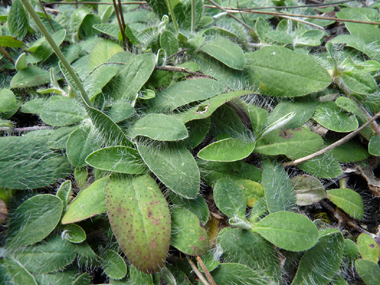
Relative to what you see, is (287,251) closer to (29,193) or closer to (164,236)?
(164,236)

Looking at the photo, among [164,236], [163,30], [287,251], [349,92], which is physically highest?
[163,30]

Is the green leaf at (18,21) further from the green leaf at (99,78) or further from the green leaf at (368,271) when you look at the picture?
the green leaf at (368,271)

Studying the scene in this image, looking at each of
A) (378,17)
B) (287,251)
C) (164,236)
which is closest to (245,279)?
(287,251)

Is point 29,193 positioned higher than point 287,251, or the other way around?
point 29,193

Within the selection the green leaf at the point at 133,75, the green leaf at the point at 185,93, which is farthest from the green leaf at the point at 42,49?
the green leaf at the point at 185,93

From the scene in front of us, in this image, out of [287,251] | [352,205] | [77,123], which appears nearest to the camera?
[287,251]

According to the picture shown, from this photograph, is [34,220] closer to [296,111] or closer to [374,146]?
[296,111]

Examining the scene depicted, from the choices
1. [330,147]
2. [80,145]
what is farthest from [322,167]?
[80,145]
